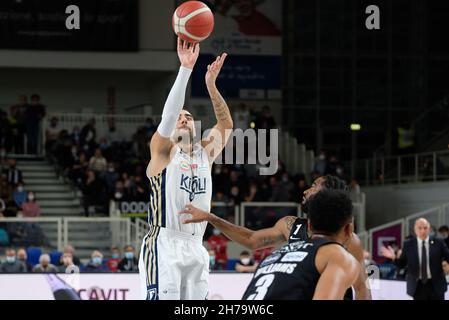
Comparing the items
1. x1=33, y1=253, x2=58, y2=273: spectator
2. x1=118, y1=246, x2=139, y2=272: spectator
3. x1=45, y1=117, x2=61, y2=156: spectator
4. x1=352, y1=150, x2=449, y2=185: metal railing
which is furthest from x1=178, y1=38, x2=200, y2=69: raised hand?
x1=45, y1=117, x2=61, y2=156: spectator

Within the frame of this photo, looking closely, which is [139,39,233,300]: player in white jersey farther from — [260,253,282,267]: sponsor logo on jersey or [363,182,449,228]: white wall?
[363,182,449,228]: white wall

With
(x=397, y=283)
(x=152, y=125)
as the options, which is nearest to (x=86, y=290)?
(x=397, y=283)

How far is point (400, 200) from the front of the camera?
2328 cm

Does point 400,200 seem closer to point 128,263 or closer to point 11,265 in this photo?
point 128,263

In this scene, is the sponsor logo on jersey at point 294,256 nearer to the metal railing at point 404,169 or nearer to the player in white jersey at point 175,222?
the player in white jersey at point 175,222

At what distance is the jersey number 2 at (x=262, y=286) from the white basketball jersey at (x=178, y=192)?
2605 mm

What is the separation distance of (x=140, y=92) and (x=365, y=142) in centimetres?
612

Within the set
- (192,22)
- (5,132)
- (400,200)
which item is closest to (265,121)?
(400,200)

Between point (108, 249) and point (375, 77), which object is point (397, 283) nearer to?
point (108, 249)

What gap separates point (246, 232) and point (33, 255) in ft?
33.5

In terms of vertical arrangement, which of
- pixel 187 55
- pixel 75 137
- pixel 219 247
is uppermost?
pixel 187 55

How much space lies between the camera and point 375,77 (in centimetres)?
2783

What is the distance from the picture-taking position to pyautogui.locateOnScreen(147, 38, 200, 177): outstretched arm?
6.96 m

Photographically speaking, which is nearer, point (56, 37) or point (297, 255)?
point (297, 255)
